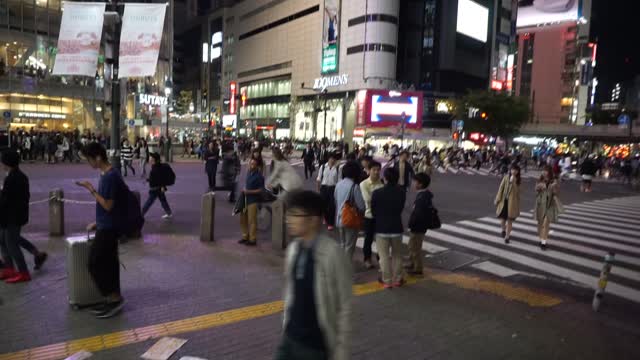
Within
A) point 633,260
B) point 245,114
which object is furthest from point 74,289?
point 245,114

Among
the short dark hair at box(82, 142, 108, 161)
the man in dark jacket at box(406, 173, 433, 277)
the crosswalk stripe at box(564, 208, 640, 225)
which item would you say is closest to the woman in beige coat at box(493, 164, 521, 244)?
the man in dark jacket at box(406, 173, 433, 277)

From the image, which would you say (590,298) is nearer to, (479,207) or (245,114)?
(479,207)

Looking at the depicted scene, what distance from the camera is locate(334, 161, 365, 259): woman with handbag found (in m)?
7.27

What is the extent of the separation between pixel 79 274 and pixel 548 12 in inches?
4334

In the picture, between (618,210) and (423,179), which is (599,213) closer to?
(618,210)

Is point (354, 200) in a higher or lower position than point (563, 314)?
higher

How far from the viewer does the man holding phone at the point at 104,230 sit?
5211 mm

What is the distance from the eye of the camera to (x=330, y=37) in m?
75.6

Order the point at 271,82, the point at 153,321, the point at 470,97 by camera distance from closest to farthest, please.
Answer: the point at 153,321 < the point at 470,97 < the point at 271,82

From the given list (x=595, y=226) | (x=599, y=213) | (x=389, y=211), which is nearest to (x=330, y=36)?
(x=599, y=213)

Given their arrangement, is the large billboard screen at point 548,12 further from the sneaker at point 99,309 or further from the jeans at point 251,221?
the sneaker at point 99,309

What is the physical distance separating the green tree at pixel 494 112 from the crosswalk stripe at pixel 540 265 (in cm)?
4907

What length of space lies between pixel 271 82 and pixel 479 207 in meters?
84.6

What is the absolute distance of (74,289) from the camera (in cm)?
550
